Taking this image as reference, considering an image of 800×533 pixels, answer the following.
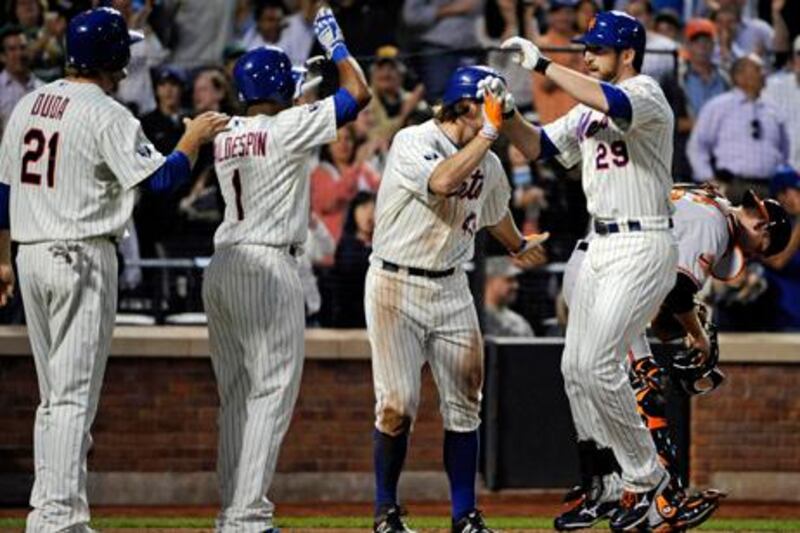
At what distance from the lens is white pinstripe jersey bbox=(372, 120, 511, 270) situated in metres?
10.1

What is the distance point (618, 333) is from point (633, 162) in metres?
0.82

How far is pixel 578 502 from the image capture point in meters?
10.4

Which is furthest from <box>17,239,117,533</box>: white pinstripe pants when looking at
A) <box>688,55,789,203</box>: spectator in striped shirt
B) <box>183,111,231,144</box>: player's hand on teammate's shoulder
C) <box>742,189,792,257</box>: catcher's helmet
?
<box>688,55,789,203</box>: spectator in striped shirt

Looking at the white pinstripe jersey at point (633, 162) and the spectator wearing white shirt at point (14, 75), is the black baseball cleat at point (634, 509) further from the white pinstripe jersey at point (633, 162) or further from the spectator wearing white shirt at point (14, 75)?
the spectator wearing white shirt at point (14, 75)

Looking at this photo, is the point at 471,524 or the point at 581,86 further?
the point at 471,524

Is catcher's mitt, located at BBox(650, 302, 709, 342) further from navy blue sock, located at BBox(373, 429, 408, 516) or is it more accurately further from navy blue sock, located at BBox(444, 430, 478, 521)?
navy blue sock, located at BBox(373, 429, 408, 516)

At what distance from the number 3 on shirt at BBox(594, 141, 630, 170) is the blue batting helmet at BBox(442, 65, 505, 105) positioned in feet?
1.99

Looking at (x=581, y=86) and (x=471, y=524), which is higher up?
(x=581, y=86)

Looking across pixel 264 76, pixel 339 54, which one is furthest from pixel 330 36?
pixel 264 76

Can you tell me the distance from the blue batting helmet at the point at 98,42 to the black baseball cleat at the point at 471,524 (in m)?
2.78

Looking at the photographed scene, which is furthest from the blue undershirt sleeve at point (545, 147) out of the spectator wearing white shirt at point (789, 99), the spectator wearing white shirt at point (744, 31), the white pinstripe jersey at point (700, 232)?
the spectator wearing white shirt at point (744, 31)

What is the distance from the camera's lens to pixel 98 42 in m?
9.13

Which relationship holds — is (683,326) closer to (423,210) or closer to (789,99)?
(423,210)

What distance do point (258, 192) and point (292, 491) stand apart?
4.79m
